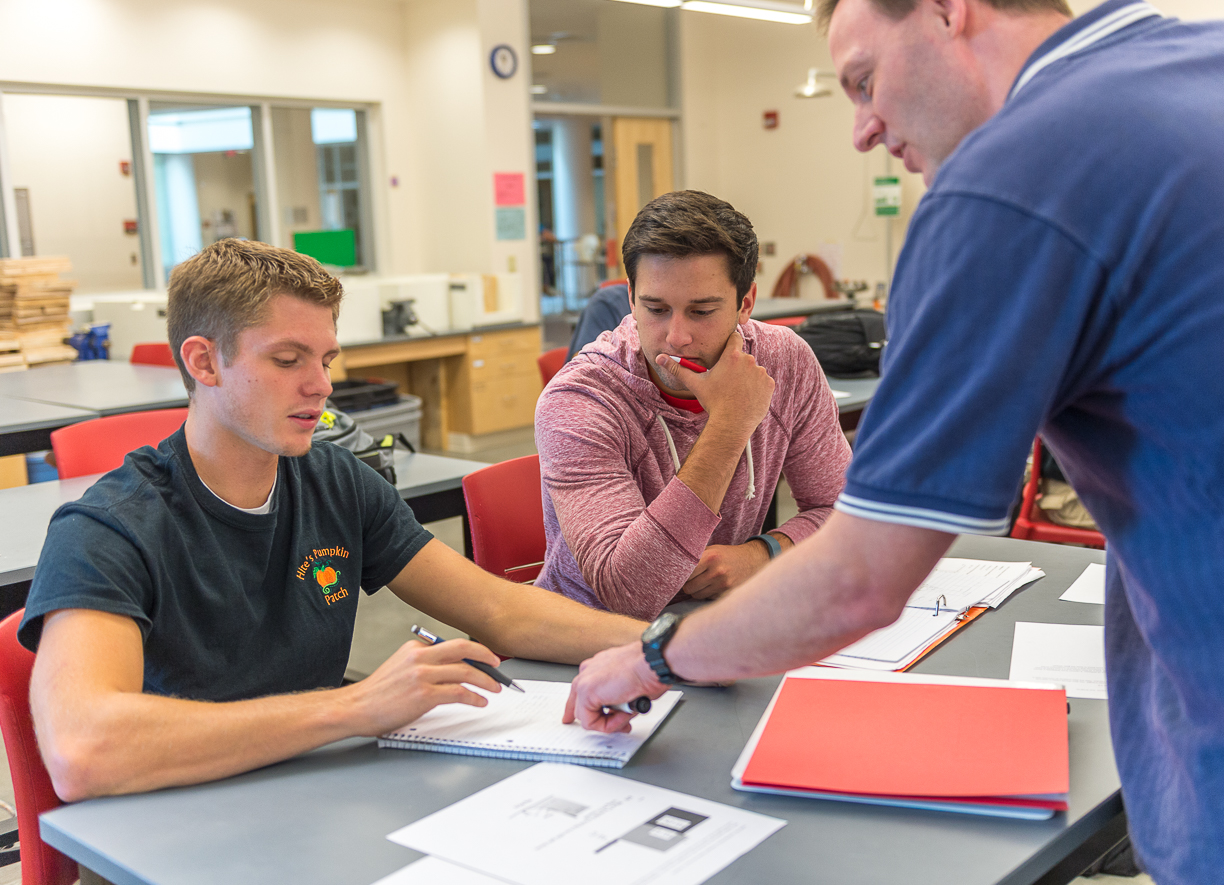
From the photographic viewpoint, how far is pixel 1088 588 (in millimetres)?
1742

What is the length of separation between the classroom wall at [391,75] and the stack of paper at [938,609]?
584cm

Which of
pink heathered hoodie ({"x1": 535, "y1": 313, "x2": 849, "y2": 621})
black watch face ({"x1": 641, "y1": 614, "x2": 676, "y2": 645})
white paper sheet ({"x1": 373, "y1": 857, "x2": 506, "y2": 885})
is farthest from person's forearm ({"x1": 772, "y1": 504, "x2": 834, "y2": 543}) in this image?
white paper sheet ({"x1": 373, "y1": 857, "x2": 506, "y2": 885})

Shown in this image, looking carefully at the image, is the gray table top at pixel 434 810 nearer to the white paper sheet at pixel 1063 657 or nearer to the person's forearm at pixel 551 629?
the white paper sheet at pixel 1063 657

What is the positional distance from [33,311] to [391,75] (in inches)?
119

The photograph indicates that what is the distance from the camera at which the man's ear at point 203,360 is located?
148cm

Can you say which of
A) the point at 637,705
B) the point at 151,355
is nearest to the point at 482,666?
the point at 637,705

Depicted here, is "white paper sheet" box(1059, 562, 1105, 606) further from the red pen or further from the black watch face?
the black watch face

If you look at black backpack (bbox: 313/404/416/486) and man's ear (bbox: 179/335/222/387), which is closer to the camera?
man's ear (bbox: 179/335/222/387)

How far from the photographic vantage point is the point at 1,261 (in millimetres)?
5488

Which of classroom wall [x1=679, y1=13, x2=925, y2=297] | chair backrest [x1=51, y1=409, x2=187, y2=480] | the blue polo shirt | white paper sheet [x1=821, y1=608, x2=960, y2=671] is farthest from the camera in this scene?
classroom wall [x1=679, y1=13, x2=925, y2=297]

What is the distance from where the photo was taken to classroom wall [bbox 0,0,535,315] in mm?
6227

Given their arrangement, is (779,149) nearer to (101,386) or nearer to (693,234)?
(101,386)

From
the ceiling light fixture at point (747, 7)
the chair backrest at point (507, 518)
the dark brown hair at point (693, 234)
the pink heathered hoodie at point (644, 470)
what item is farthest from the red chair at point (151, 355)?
the dark brown hair at point (693, 234)

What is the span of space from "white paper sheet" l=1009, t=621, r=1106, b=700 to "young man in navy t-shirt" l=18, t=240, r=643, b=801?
510 mm
